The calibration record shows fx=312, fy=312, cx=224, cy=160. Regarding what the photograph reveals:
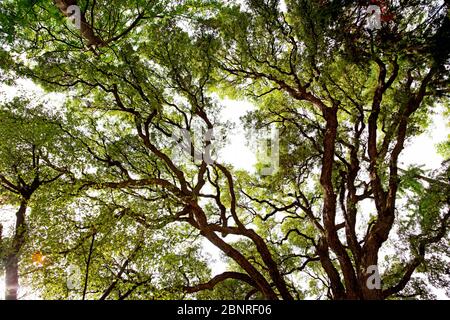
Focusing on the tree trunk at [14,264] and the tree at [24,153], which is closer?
the tree trunk at [14,264]

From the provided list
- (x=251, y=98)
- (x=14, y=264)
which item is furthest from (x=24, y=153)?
(x=251, y=98)

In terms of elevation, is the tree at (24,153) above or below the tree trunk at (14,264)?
above

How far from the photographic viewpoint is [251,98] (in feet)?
35.8

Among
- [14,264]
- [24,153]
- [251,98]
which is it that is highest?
[251,98]

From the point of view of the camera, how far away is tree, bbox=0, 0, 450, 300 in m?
6.86

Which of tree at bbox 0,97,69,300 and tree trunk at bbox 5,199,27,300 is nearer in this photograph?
tree trunk at bbox 5,199,27,300

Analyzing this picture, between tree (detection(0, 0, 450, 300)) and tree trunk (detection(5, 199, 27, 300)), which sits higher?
tree (detection(0, 0, 450, 300))

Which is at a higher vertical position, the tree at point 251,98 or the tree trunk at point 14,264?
the tree at point 251,98

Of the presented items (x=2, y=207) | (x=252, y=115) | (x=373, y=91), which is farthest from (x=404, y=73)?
(x=2, y=207)

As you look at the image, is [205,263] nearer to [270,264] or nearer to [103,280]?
[270,264]

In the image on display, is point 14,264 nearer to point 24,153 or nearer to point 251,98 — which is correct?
point 24,153

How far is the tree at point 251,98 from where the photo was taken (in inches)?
270

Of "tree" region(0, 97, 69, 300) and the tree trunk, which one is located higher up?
"tree" region(0, 97, 69, 300)
